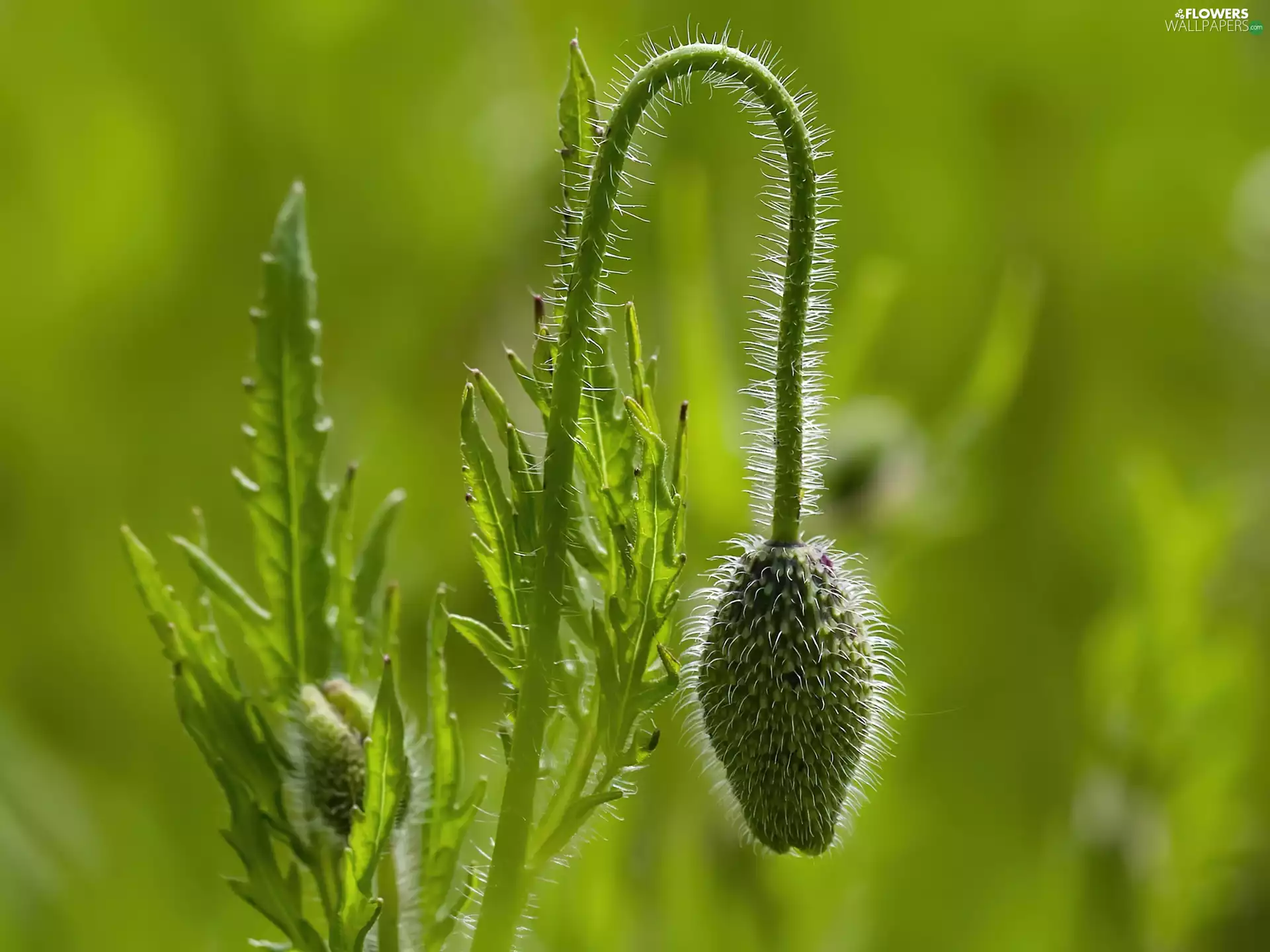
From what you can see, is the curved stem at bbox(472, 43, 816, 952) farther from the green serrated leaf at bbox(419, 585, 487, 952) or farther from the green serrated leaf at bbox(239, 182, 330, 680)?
the green serrated leaf at bbox(239, 182, 330, 680)

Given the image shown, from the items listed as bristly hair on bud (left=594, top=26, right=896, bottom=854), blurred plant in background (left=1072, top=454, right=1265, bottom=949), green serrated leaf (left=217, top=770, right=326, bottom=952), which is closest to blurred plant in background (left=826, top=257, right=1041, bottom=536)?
blurred plant in background (left=1072, top=454, right=1265, bottom=949)

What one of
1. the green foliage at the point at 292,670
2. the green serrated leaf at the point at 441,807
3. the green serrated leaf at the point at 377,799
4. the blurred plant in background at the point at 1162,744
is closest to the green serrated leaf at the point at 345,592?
the green foliage at the point at 292,670

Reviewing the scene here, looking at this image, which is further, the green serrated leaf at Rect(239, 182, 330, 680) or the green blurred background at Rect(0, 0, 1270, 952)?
the green blurred background at Rect(0, 0, 1270, 952)

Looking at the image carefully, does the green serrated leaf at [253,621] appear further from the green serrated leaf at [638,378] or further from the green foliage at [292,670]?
the green serrated leaf at [638,378]

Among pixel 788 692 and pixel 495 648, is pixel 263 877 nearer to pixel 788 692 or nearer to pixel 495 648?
pixel 495 648

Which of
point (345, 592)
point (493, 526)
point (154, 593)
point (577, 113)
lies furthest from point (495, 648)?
point (577, 113)

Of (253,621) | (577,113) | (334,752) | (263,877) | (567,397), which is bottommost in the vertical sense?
(263,877)

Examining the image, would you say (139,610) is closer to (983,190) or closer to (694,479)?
(694,479)
